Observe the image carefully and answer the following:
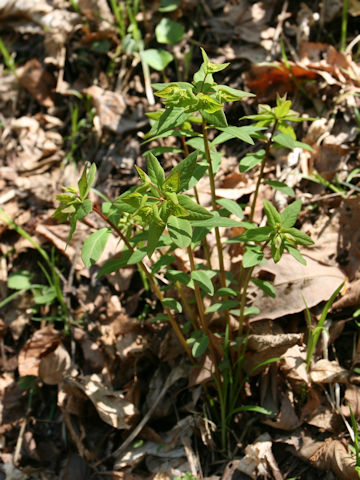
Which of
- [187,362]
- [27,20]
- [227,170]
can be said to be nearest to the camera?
[187,362]

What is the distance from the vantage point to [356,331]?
2.33m

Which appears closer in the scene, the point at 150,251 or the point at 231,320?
the point at 150,251

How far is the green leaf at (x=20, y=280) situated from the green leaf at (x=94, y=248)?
1490 mm

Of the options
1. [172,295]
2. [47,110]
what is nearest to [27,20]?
[47,110]

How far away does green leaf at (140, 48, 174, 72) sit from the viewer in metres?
3.34

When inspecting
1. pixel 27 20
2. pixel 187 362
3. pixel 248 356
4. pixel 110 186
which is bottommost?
pixel 187 362

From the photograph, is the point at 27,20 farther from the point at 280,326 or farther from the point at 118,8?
the point at 280,326

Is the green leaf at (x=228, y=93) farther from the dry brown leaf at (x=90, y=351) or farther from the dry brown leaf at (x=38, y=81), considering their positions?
the dry brown leaf at (x=38, y=81)

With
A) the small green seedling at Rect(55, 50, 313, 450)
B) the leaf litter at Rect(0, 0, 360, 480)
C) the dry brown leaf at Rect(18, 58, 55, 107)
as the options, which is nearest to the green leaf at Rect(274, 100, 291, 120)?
the small green seedling at Rect(55, 50, 313, 450)

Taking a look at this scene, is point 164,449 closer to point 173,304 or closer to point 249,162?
point 173,304

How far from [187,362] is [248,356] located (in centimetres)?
40

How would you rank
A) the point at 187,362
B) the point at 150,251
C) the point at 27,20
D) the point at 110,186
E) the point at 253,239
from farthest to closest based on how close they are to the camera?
the point at 27,20 → the point at 110,186 → the point at 187,362 → the point at 253,239 → the point at 150,251

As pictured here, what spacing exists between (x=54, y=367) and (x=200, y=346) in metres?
1.16

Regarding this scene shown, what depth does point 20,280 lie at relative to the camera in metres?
3.08
